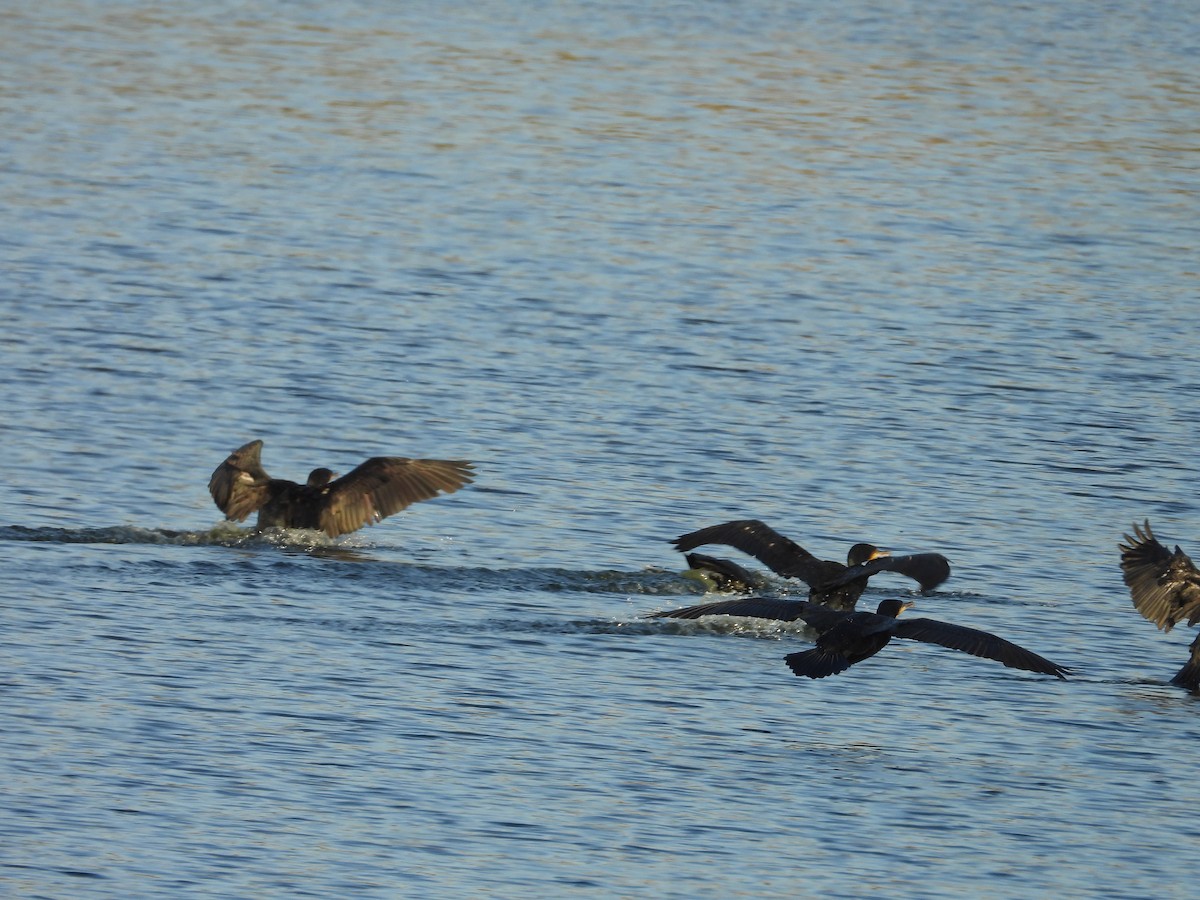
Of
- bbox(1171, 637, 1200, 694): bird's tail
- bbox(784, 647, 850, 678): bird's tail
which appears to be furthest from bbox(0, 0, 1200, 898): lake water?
bbox(784, 647, 850, 678): bird's tail

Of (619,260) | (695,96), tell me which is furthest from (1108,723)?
(695,96)

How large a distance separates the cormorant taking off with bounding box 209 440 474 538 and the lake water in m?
0.18

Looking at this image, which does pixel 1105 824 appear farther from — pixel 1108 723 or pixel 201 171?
pixel 201 171

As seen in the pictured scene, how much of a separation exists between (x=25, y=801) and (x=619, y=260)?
11272mm

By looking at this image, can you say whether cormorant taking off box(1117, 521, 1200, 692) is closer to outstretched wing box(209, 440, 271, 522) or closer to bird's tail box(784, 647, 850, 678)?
bird's tail box(784, 647, 850, 678)

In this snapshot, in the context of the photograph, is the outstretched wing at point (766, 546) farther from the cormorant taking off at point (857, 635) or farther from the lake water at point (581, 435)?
the cormorant taking off at point (857, 635)

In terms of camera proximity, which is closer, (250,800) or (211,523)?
(250,800)

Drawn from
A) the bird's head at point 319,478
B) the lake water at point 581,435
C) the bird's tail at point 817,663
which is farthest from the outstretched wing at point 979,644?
the bird's head at point 319,478

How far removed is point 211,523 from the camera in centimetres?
1184

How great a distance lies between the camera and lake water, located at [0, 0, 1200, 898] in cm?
805

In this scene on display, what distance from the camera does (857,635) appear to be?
30.6 feet

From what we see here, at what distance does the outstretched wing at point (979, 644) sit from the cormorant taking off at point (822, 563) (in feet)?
2.94

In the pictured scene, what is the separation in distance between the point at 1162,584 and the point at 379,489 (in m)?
3.85

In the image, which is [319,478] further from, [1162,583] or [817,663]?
[1162,583]
